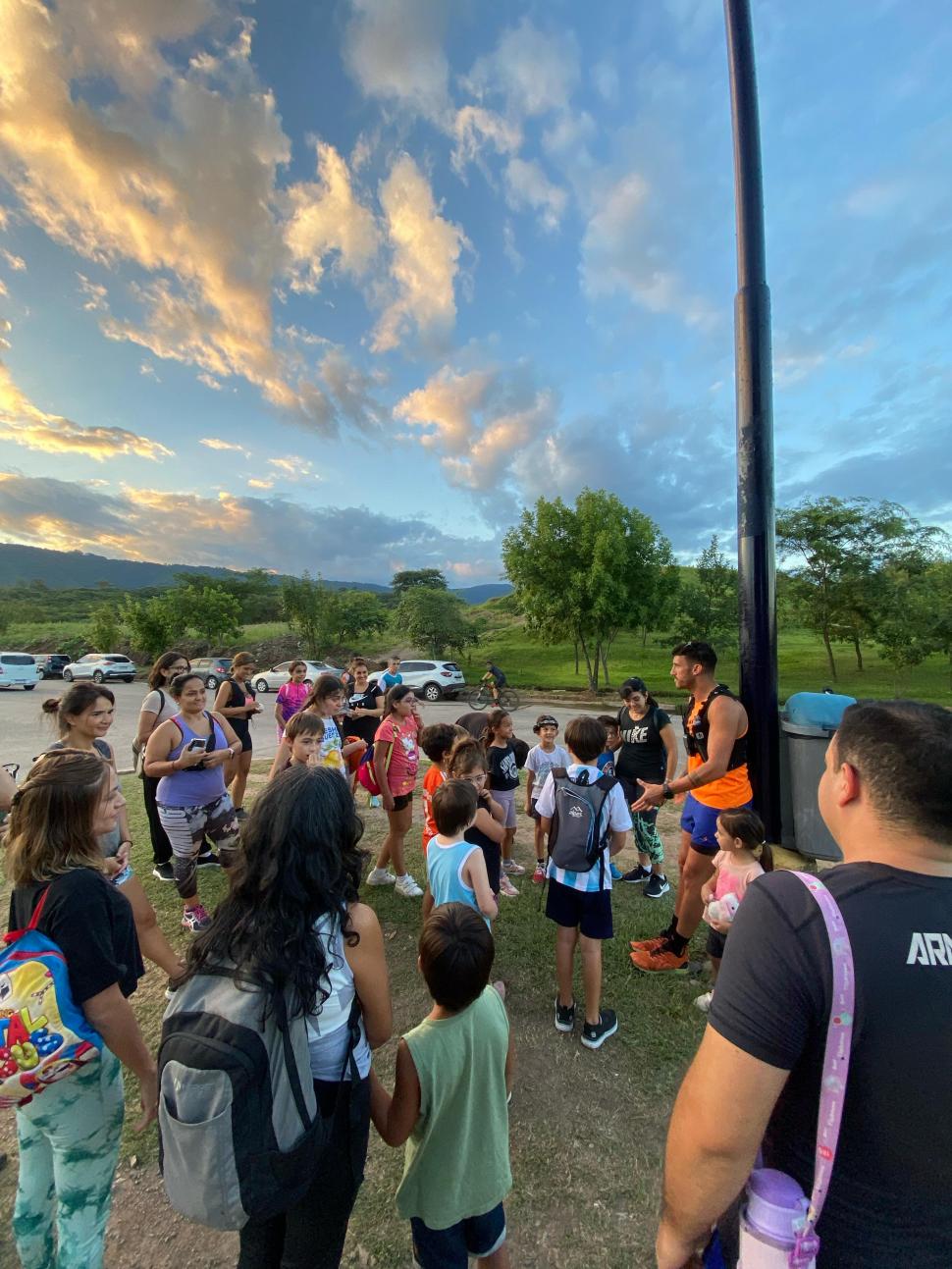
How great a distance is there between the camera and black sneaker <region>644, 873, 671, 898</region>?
455 centimetres

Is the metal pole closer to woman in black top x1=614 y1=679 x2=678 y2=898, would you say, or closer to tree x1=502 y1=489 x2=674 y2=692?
woman in black top x1=614 y1=679 x2=678 y2=898

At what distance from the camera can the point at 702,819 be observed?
11.3 ft

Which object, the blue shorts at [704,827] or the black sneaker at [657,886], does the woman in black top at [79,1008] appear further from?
the black sneaker at [657,886]

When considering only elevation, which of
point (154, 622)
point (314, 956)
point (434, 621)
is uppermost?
Answer: point (154, 622)

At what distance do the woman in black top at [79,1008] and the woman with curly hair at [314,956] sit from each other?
490mm

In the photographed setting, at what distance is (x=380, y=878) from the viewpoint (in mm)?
4770

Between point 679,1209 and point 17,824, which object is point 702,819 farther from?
point 17,824

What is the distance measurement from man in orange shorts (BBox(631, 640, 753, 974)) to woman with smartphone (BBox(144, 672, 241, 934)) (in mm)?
3032

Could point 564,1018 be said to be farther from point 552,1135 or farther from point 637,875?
point 637,875

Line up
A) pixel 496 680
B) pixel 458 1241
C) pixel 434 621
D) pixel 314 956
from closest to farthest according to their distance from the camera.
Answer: pixel 314 956, pixel 458 1241, pixel 496 680, pixel 434 621

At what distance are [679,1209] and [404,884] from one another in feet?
12.7

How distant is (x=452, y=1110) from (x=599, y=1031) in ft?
5.34

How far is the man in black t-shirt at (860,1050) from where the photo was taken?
0.91 m

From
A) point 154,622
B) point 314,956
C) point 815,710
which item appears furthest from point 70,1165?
point 154,622
